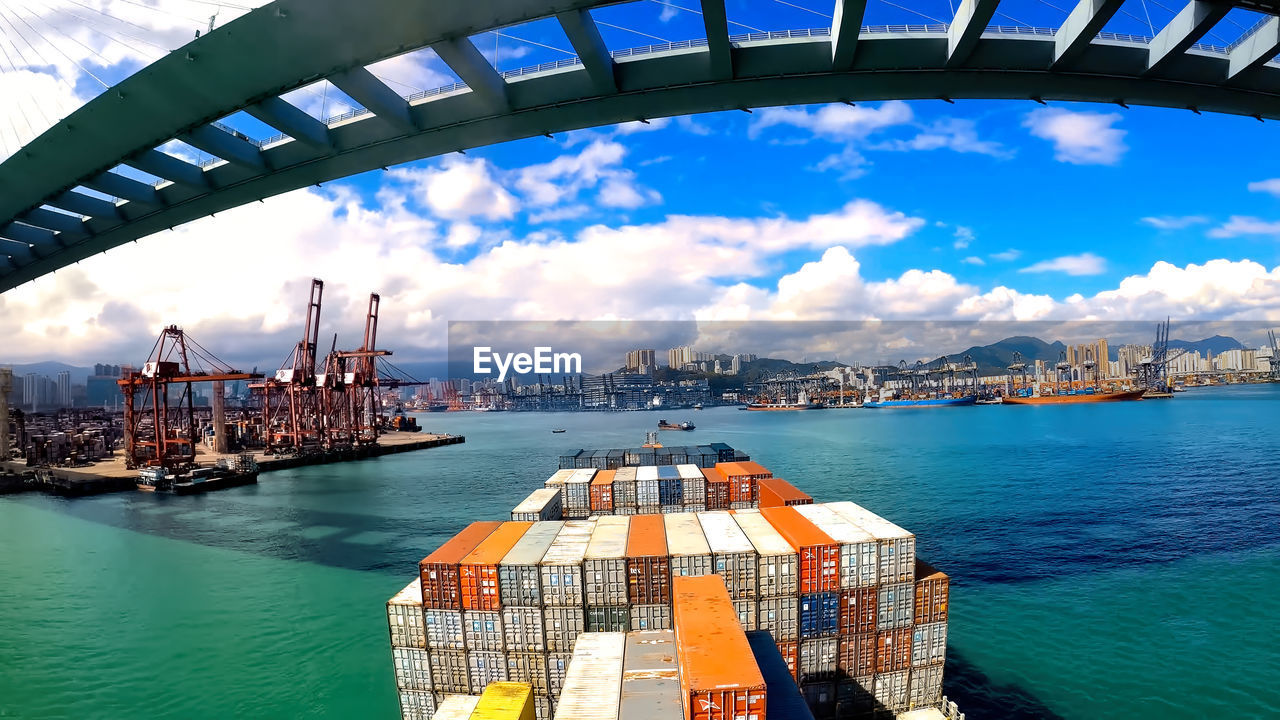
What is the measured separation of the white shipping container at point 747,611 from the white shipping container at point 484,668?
6.27 meters

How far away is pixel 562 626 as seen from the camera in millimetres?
15039

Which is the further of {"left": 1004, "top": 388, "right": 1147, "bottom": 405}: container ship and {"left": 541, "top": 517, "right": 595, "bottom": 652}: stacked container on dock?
{"left": 1004, "top": 388, "right": 1147, "bottom": 405}: container ship

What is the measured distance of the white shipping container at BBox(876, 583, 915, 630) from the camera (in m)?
15.2

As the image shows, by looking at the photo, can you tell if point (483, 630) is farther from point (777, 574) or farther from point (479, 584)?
point (777, 574)

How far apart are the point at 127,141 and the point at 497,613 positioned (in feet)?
41.1

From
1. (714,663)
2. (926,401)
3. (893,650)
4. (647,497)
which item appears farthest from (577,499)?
(926,401)

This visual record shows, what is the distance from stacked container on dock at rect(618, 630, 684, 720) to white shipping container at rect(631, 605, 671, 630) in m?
1.02

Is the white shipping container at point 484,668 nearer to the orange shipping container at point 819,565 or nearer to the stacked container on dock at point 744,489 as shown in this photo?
the orange shipping container at point 819,565

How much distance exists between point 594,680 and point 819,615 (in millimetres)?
6399

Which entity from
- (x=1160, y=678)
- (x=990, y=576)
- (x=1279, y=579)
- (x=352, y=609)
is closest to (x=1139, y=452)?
(x=1279, y=579)

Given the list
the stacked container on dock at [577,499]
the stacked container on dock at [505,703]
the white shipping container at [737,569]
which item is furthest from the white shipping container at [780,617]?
the stacked container on dock at [577,499]

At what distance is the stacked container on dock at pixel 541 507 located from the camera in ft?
84.6

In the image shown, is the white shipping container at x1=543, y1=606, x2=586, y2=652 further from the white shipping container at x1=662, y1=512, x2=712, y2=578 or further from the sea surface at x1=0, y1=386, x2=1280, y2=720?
the sea surface at x1=0, y1=386, x2=1280, y2=720

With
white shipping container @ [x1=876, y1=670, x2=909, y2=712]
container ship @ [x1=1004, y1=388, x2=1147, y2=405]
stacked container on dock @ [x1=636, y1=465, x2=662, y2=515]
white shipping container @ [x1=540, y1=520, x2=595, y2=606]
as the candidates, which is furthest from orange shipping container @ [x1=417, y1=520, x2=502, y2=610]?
container ship @ [x1=1004, y1=388, x2=1147, y2=405]
